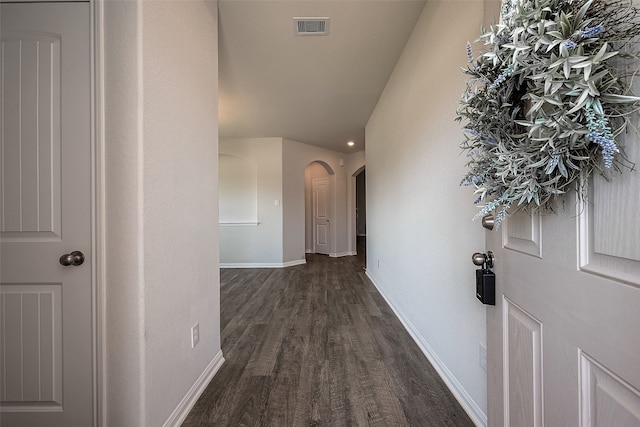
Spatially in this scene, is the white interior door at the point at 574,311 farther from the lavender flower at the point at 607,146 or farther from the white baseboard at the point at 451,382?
the white baseboard at the point at 451,382

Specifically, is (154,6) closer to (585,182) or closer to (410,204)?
(585,182)

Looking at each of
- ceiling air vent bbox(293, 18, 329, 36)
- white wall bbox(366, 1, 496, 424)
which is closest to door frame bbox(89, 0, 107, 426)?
ceiling air vent bbox(293, 18, 329, 36)

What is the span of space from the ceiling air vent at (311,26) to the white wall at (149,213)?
0.85 metres

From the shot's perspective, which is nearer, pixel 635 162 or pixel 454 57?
pixel 635 162

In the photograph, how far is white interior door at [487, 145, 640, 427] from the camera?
48 centimetres

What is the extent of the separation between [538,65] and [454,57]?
110 centimetres

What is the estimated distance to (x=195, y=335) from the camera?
151 centimetres

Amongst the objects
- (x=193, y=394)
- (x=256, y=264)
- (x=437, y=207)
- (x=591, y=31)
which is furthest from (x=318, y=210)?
(x=591, y=31)

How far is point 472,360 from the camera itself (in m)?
1.34

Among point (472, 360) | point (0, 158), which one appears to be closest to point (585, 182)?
point (472, 360)

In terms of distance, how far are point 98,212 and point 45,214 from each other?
25cm

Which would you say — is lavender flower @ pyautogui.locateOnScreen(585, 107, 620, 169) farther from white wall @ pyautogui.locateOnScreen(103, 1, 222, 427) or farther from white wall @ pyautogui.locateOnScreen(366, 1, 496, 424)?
white wall @ pyautogui.locateOnScreen(103, 1, 222, 427)

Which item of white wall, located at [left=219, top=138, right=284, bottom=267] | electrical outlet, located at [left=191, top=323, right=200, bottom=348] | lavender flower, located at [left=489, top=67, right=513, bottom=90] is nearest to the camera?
lavender flower, located at [left=489, top=67, right=513, bottom=90]

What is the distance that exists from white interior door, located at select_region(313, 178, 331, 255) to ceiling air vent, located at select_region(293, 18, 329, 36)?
14.5ft
